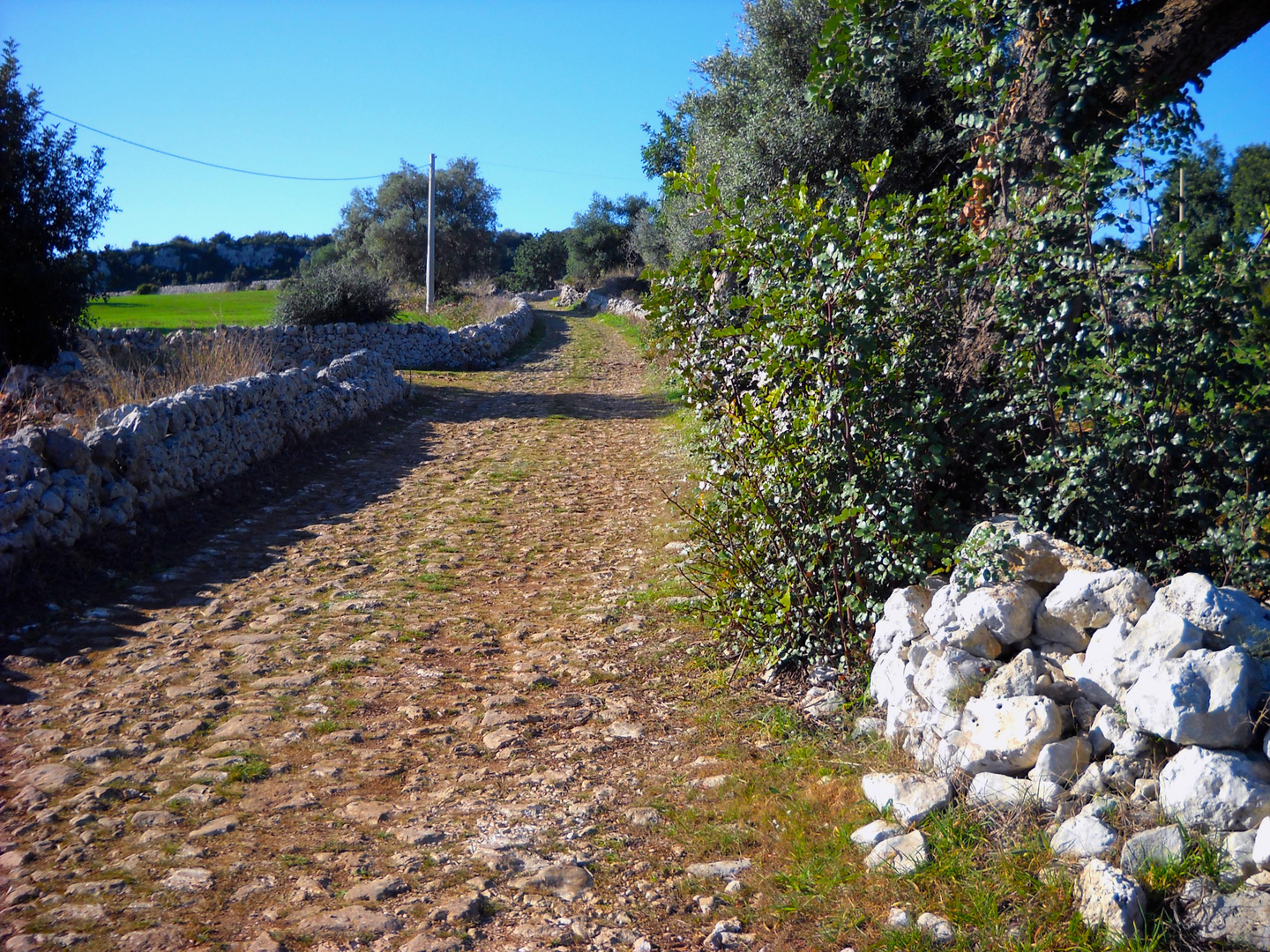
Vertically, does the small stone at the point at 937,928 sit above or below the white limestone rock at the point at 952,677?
below

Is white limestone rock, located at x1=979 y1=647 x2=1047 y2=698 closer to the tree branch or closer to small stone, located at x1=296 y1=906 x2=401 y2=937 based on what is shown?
small stone, located at x1=296 y1=906 x2=401 y2=937

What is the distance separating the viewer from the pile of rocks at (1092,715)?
2.50 meters

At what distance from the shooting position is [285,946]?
280 cm

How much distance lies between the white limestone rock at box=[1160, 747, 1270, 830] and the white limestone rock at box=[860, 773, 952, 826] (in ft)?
2.36

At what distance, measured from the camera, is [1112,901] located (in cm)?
239

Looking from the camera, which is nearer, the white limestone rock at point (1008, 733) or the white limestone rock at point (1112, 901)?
the white limestone rock at point (1112, 901)

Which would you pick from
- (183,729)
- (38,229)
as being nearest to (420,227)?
(38,229)

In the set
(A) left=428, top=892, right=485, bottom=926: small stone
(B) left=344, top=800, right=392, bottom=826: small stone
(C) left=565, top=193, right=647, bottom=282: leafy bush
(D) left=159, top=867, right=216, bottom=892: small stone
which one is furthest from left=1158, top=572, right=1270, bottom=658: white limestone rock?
(C) left=565, top=193, right=647, bottom=282: leafy bush

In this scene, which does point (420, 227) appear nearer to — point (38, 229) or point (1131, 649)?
point (38, 229)

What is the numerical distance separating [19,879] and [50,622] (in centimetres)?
302

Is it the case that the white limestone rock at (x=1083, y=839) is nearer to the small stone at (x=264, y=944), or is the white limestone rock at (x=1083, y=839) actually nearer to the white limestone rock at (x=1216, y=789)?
the white limestone rock at (x=1216, y=789)

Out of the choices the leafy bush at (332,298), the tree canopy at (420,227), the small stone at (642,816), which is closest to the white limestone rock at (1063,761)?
the small stone at (642,816)

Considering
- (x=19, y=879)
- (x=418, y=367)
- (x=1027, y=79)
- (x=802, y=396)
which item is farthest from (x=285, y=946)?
(x=418, y=367)

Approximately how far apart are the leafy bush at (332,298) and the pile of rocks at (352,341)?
621 millimetres
